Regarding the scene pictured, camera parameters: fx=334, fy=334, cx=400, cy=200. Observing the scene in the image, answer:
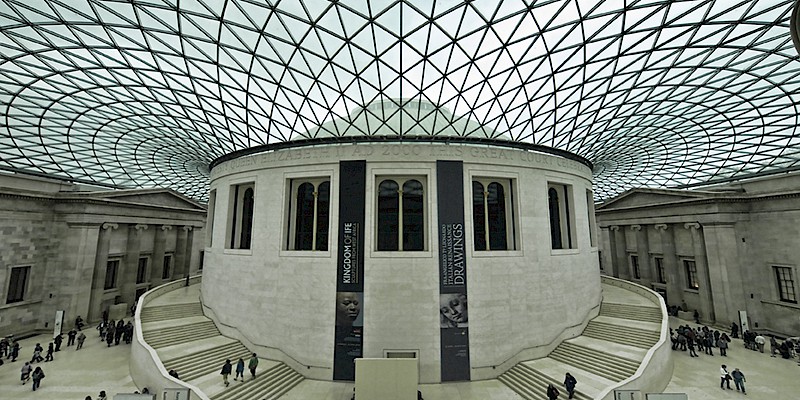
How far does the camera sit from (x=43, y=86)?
23.2 m

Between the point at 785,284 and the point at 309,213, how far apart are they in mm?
41199

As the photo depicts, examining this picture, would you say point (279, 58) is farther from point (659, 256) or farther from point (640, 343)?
point (659, 256)

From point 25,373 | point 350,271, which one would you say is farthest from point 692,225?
point 25,373

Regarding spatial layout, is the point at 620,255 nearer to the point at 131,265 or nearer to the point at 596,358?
the point at 596,358

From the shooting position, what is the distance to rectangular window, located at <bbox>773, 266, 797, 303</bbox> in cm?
2884

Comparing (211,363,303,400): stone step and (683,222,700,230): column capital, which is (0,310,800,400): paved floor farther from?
(683,222,700,230): column capital

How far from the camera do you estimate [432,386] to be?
2041 centimetres

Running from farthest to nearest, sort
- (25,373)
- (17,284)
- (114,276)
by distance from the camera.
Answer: (114,276), (17,284), (25,373)

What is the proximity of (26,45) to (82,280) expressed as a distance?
22.1m

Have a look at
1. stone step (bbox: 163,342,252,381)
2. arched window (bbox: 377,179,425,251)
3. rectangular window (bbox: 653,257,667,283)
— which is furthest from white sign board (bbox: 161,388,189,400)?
rectangular window (bbox: 653,257,667,283)

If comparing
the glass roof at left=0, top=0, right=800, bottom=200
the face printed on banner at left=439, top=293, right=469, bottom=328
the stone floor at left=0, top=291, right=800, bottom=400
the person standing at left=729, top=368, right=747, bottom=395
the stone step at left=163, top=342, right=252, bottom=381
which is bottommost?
the stone floor at left=0, top=291, right=800, bottom=400

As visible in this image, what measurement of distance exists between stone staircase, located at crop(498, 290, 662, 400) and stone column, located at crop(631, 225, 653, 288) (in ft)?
55.4

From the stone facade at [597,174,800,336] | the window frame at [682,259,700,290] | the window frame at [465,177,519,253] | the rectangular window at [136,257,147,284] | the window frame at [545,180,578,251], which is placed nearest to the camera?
the window frame at [465,177,519,253]

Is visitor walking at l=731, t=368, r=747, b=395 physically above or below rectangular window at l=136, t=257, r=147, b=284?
below
